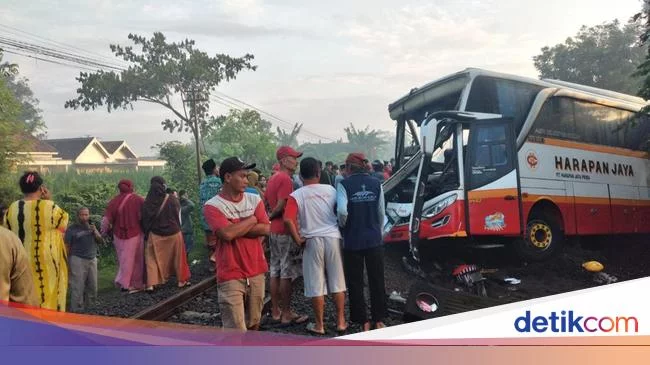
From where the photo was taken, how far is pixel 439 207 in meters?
2.91

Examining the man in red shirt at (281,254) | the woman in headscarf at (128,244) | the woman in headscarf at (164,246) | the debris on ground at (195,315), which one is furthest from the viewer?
the woman in headscarf at (164,246)

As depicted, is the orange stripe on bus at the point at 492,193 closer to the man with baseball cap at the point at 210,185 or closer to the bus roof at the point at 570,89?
the bus roof at the point at 570,89

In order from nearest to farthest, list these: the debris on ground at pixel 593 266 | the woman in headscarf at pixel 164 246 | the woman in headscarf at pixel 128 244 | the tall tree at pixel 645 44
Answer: the tall tree at pixel 645 44, the debris on ground at pixel 593 266, the woman in headscarf at pixel 128 244, the woman in headscarf at pixel 164 246

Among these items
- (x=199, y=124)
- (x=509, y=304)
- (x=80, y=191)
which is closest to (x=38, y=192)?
(x=80, y=191)

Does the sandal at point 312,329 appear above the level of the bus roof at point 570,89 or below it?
below

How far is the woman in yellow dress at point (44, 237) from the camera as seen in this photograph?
11.7 feet

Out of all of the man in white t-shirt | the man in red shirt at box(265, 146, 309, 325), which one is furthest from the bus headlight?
the man in red shirt at box(265, 146, 309, 325)

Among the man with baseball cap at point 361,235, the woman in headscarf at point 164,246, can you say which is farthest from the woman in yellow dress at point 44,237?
the woman in headscarf at point 164,246

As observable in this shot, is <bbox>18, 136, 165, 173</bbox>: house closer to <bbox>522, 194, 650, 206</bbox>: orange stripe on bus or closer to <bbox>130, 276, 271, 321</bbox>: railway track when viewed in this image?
<bbox>130, 276, 271, 321</bbox>: railway track

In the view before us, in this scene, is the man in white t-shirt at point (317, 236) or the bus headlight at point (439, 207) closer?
the bus headlight at point (439, 207)

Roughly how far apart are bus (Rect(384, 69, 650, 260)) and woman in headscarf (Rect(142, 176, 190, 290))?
13.2ft

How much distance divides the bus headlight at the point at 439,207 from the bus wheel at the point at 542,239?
38 centimetres

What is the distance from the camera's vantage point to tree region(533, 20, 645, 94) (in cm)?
279

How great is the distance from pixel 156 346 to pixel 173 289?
3.44 meters
